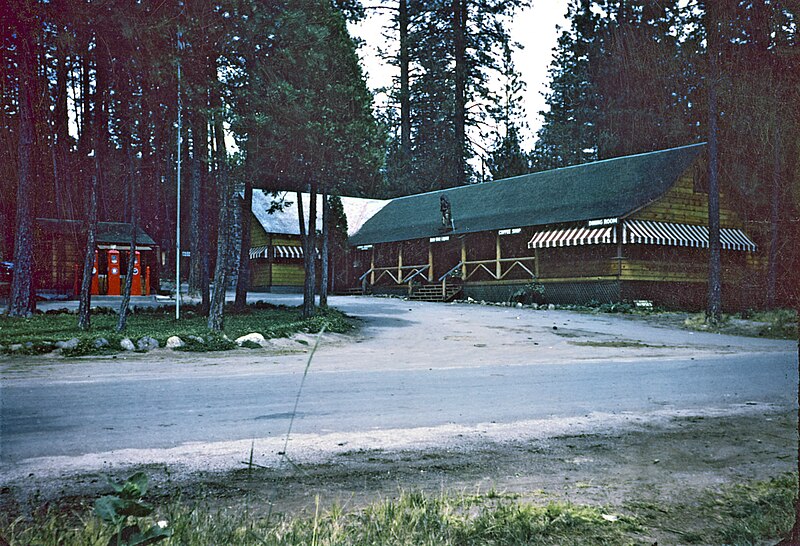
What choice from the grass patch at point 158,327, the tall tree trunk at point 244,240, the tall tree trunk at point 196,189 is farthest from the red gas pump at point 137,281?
the tall tree trunk at point 244,240

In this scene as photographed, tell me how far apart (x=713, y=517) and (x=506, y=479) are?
1271 mm

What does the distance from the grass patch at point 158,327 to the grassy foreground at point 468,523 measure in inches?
330

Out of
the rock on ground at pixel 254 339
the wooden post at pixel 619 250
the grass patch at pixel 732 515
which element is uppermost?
the wooden post at pixel 619 250

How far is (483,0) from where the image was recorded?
12.1 feet

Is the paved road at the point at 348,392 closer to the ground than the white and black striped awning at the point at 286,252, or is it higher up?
closer to the ground

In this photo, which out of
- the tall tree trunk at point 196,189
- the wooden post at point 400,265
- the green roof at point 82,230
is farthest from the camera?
the wooden post at point 400,265

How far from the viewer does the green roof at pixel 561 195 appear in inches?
1077

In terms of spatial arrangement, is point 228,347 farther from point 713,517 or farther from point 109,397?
point 713,517

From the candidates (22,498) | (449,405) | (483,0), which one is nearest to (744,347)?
(449,405)

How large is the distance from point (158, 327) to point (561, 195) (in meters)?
18.3

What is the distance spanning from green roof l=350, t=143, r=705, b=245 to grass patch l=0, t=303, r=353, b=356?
35.4 ft

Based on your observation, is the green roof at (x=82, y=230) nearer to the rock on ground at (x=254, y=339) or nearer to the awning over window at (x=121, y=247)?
the awning over window at (x=121, y=247)

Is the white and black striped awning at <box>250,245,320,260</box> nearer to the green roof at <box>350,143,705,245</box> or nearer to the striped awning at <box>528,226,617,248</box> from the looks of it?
the green roof at <box>350,143,705,245</box>

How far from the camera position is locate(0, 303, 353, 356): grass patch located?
39.7 ft
